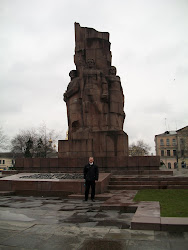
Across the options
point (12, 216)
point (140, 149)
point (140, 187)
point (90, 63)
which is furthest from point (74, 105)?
point (140, 149)

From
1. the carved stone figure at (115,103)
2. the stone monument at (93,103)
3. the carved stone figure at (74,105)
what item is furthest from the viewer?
the carved stone figure at (115,103)

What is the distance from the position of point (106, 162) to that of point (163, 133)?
70.7m

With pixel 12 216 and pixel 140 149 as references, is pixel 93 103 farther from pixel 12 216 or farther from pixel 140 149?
pixel 140 149

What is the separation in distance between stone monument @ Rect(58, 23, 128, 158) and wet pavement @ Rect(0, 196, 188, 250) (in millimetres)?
9734

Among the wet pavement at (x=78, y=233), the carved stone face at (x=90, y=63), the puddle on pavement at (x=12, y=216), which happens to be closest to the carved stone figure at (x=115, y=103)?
the carved stone face at (x=90, y=63)

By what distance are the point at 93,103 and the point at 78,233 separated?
43.1ft

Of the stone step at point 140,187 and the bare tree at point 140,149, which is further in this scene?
the bare tree at point 140,149

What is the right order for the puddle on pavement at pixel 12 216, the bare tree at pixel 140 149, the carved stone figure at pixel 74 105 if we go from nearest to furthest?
1. the puddle on pavement at pixel 12 216
2. the carved stone figure at pixel 74 105
3. the bare tree at pixel 140 149

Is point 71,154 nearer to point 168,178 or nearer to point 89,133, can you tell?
point 89,133

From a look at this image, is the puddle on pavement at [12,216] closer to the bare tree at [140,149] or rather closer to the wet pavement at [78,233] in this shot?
the wet pavement at [78,233]

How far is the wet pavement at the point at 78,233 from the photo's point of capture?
158 inches

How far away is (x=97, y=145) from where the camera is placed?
1653 cm

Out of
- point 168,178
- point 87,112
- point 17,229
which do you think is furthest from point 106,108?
point 17,229

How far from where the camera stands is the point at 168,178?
1153cm
